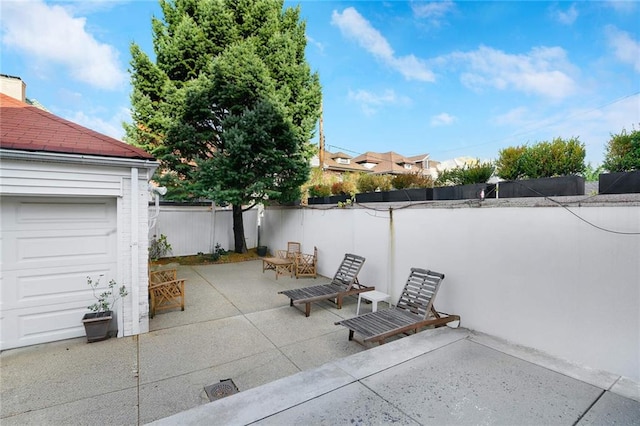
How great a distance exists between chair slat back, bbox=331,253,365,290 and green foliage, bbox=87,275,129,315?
4.03 m

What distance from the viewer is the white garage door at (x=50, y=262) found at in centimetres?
409

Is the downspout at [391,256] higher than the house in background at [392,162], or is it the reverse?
the house in background at [392,162]

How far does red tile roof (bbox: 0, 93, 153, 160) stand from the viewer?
3.89 m

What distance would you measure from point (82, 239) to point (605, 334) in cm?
714

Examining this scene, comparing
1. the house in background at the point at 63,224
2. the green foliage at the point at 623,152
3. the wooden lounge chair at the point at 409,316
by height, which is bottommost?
the wooden lounge chair at the point at 409,316

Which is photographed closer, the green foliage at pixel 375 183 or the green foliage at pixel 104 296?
the green foliage at pixel 104 296

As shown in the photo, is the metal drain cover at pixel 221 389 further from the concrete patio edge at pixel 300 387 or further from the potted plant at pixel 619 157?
the potted plant at pixel 619 157

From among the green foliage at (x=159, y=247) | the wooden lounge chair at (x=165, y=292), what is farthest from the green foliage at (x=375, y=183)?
the green foliage at (x=159, y=247)

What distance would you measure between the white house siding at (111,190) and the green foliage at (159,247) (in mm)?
6505

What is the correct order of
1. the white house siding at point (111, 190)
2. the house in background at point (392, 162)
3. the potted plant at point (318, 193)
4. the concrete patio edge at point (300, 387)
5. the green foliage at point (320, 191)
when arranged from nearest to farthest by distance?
the concrete patio edge at point (300, 387) → the white house siding at point (111, 190) → the potted plant at point (318, 193) → the green foliage at point (320, 191) → the house in background at point (392, 162)

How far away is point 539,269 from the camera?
369 cm

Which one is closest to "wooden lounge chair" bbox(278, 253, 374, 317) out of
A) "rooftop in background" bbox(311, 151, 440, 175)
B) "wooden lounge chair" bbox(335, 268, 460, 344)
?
"wooden lounge chair" bbox(335, 268, 460, 344)

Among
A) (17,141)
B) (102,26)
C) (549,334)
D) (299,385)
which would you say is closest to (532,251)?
(549,334)

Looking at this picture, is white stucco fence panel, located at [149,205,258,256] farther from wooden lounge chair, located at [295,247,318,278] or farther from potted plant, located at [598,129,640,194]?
potted plant, located at [598,129,640,194]
